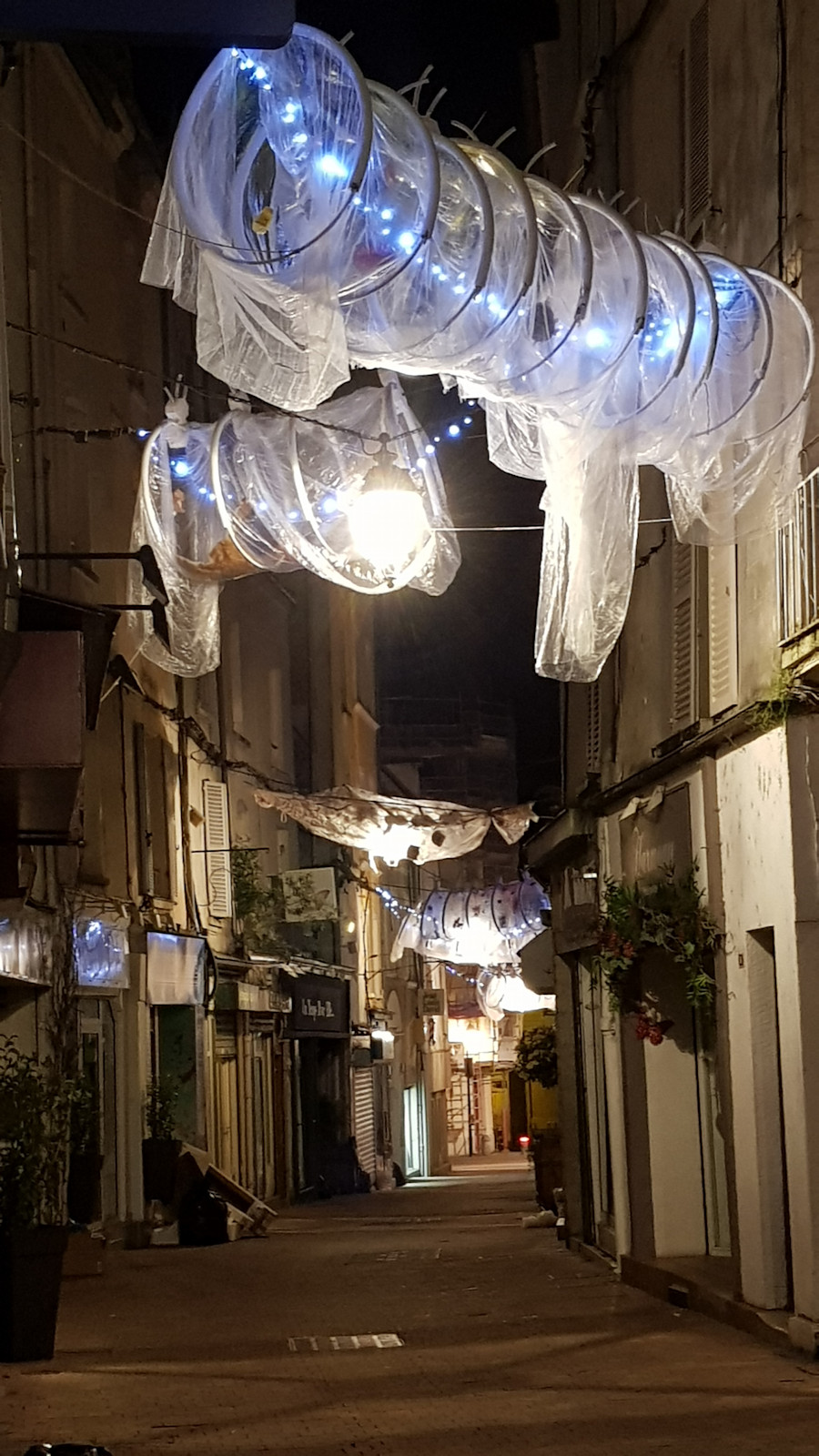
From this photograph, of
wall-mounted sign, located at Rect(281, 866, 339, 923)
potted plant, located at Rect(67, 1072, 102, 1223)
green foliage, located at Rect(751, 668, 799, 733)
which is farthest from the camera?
wall-mounted sign, located at Rect(281, 866, 339, 923)

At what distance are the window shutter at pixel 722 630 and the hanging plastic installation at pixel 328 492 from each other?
1.93 m

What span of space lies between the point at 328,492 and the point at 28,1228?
15.5 feet

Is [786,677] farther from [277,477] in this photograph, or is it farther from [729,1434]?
[729,1434]

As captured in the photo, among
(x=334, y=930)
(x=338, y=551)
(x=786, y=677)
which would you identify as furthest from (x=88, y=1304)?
(x=334, y=930)

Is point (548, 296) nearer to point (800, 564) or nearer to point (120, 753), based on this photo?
point (800, 564)

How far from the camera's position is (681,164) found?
42.6ft

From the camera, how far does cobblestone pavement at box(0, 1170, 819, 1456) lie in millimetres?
8195

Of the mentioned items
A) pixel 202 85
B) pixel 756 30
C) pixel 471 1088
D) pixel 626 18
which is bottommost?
pixel 471 1088

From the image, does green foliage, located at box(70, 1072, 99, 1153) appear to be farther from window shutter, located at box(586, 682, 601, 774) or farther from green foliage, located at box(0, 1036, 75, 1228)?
window shutter, located at box(586, 682, 601, 774)

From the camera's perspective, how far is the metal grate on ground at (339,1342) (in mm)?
11148

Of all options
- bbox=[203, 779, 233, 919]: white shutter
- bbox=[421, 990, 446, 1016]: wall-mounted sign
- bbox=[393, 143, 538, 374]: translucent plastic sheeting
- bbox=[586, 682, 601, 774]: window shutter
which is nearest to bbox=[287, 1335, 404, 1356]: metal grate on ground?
bbox=[586, 682, 601, 774]: window shutter

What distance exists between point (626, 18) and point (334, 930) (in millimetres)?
22908

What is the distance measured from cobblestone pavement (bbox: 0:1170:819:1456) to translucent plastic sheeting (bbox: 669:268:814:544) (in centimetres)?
444

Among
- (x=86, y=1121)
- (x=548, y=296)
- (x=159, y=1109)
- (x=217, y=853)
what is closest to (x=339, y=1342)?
(x=86, y=1121)
